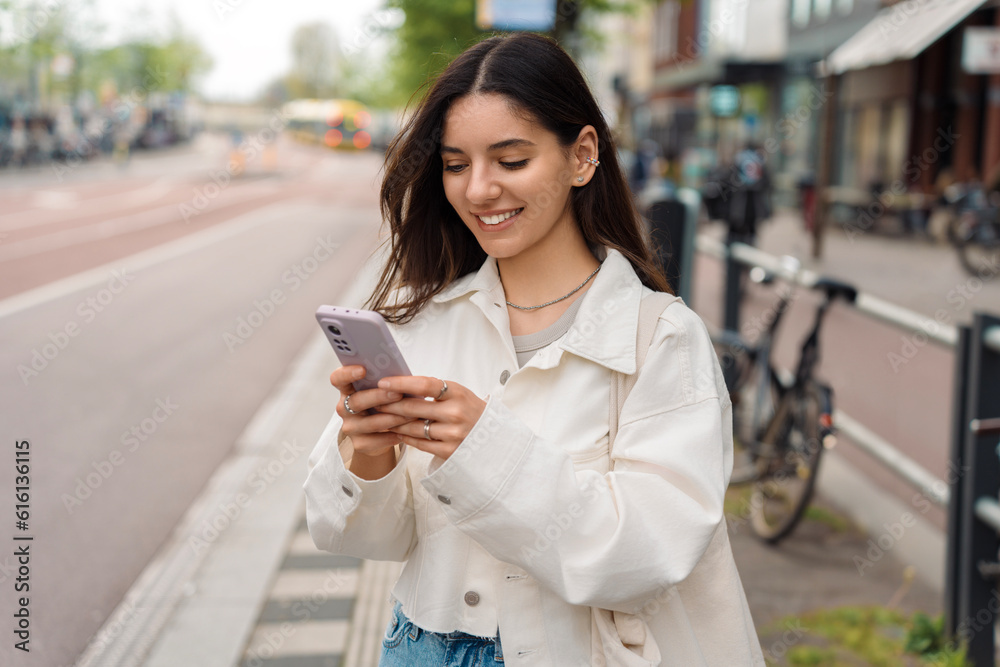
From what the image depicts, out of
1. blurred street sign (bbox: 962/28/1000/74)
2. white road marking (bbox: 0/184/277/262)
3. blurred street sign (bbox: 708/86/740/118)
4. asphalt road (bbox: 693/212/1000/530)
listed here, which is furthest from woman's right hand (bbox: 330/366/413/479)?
blurred street sign (bbox: 708/86/740/118)

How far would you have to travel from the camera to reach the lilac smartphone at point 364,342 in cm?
136

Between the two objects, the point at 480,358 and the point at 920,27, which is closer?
the point at 480,358

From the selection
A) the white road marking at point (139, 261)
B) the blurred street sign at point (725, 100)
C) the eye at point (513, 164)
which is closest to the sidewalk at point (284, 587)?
the eye at point (513, 164)

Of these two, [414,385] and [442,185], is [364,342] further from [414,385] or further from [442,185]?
[442,185]

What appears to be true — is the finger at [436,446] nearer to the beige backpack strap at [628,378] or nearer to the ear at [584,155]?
the beige backpack strap at [628,378]

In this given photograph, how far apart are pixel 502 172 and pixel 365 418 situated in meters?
0.49

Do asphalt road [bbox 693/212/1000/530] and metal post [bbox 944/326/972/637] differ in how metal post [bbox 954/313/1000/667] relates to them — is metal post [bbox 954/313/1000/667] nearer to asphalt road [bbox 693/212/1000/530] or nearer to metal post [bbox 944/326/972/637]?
metal post [bbox 944/326/972/637]

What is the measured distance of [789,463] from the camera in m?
4.40

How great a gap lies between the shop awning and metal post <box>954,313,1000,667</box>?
1157 centimetres

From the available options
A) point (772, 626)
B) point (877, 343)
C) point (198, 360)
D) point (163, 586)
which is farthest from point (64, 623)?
point (877, 343)

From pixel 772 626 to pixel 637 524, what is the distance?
2.47 meters

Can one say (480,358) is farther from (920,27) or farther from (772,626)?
(920,27)

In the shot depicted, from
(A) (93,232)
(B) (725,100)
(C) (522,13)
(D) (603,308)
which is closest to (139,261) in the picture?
(A) (93,232)

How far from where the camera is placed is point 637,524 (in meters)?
1.41
